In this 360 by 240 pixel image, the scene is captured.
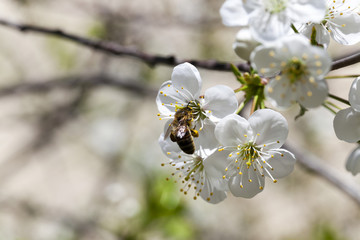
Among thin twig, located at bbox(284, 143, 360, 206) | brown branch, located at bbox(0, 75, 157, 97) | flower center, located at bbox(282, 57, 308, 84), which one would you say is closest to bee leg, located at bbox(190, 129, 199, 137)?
flower center, located at bbox(282, 57, 308, 84)

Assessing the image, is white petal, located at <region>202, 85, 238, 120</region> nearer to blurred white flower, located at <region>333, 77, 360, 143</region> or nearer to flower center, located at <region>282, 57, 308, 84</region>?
flower center, located at <region>282, 57, 308, 84</region>

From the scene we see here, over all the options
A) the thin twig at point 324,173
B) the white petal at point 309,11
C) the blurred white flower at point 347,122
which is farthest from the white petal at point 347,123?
the thin twig at point 324,173

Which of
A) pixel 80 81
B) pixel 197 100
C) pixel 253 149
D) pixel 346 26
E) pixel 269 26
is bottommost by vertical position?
pixel 253 149

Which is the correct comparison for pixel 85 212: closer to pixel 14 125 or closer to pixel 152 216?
pixel 14 125

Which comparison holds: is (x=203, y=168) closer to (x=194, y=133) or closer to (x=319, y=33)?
(x=194, y=133)

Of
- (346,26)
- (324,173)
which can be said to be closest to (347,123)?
(346,26)
